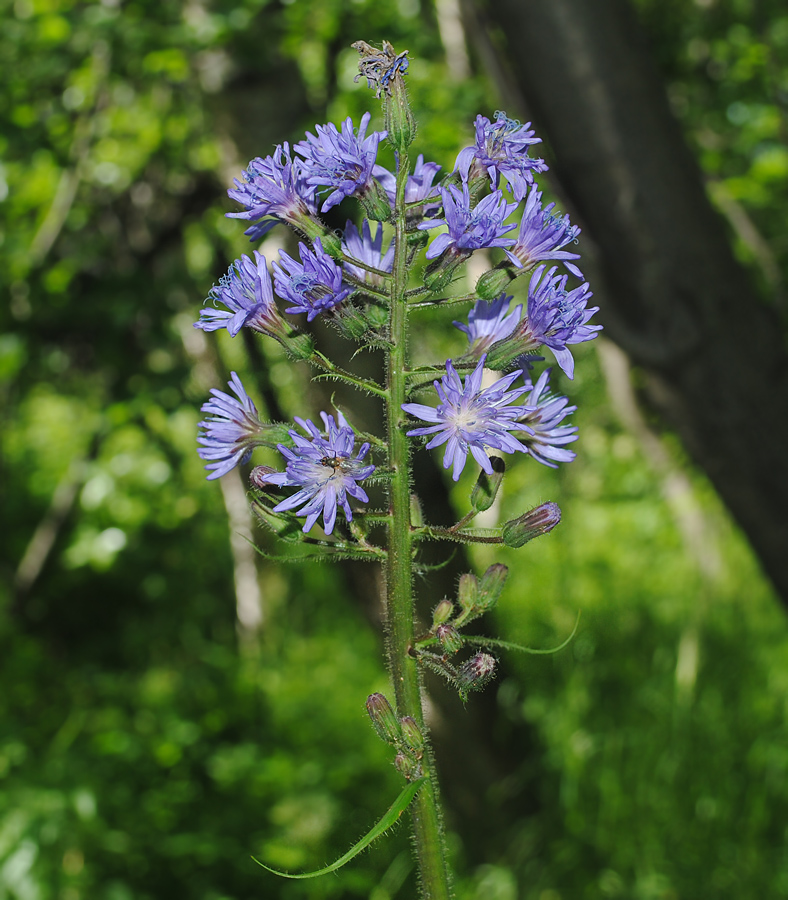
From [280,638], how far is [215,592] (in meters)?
0.80

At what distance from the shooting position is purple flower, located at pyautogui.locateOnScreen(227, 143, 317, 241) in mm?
1195

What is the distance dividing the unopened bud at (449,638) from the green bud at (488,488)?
0.22 meters

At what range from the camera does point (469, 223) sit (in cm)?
110

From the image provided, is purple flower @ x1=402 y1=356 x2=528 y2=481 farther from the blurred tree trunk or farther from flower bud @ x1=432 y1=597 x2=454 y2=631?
the blurred tree trunk

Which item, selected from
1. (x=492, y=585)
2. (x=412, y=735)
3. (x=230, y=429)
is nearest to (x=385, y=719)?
(x=412, y=735)

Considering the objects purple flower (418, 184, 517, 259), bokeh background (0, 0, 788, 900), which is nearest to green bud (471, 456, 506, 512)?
purple flower (418, 184, 517, 259)

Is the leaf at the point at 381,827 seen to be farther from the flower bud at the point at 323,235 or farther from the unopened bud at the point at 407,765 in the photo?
the flower bud at the point at 323,235

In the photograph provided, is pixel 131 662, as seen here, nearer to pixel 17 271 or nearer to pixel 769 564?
pixel 17 271

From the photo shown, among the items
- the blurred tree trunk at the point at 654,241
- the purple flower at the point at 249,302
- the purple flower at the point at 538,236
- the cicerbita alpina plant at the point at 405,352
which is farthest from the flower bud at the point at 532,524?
the blurred tree trunk at the point at 654,241

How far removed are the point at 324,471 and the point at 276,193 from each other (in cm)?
44

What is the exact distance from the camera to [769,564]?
282 cm

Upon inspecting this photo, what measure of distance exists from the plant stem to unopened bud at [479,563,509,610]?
0.16 m

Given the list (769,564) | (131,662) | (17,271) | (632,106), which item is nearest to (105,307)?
(17,271)

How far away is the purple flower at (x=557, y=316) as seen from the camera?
1.11m
